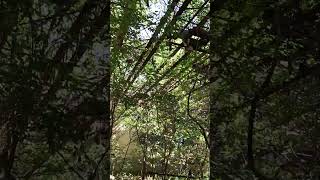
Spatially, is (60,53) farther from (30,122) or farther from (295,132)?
(295,132)

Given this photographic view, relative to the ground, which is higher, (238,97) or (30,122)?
(238,97)

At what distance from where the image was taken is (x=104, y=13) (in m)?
1.39

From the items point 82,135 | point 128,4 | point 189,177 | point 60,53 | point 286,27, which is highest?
point 128,4

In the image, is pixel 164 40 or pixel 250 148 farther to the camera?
pixel 164 40

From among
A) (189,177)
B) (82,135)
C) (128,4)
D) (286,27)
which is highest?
(128,4)

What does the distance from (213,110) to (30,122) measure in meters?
0.63

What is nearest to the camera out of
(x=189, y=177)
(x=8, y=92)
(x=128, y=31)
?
(x=8, y=92)

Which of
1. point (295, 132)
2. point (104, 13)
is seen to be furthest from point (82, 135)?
point (295, 132)

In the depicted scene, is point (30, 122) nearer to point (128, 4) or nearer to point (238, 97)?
point (128, 4)

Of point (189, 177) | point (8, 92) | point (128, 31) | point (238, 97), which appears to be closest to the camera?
point (8, 92)

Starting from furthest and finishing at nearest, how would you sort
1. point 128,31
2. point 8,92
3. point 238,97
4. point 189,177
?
point 189,177
point 128,31
point 238,97
point 8,92

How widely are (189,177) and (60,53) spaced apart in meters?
1.86

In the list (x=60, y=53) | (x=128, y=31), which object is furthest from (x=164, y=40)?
(x=60, y=53)

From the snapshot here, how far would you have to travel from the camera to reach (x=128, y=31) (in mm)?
1590
